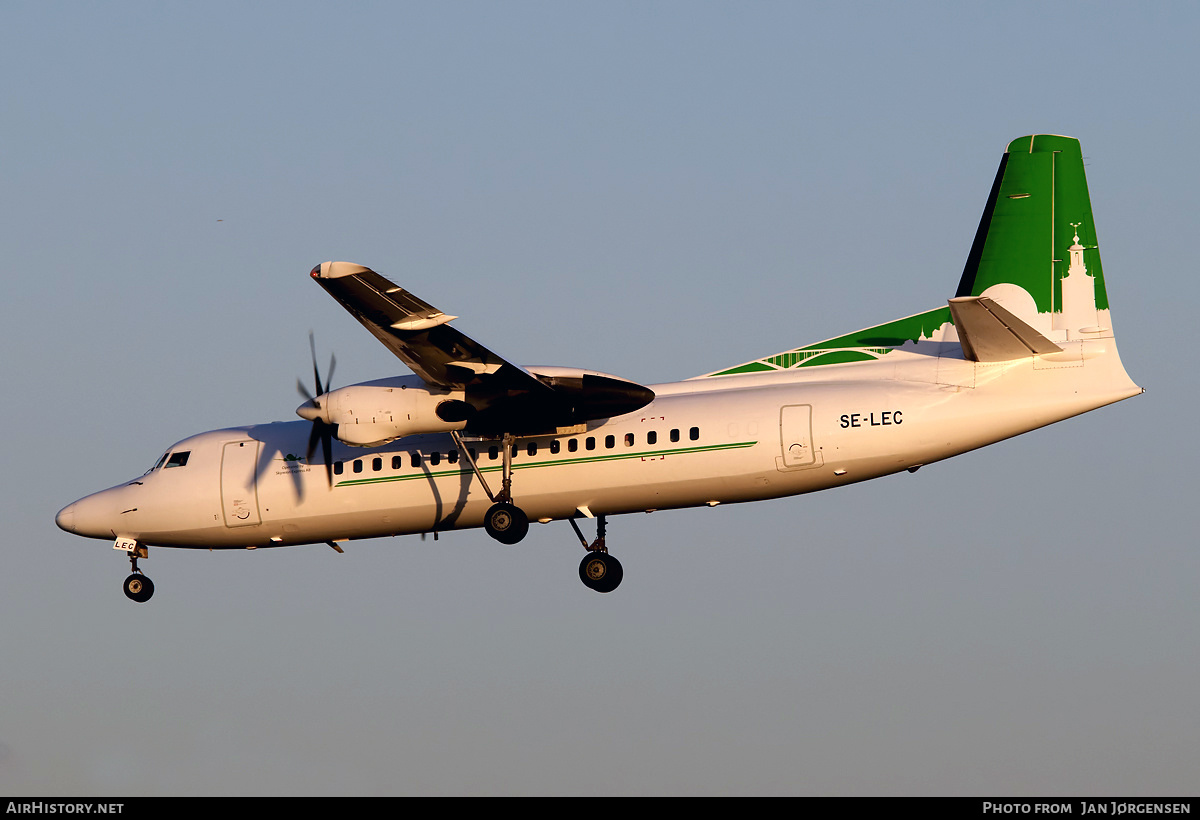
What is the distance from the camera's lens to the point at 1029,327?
23.3 meters

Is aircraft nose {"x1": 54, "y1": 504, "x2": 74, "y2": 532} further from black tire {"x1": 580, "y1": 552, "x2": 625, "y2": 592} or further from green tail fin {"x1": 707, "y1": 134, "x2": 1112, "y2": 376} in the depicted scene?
green tail fin {"x1": 707, "y1": 134, "x2": 1112, "y2": 376}

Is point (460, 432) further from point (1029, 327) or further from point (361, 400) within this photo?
point (1029, 327)

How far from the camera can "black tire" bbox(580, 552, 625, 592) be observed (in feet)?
90.2

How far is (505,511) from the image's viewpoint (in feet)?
84.3

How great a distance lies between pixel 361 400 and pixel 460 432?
5.88ft

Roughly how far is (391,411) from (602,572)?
4.92 m

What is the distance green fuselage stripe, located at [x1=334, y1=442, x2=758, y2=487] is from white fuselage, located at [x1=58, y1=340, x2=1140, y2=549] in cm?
2

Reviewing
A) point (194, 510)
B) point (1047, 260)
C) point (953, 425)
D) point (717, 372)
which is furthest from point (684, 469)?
point (194, 510)

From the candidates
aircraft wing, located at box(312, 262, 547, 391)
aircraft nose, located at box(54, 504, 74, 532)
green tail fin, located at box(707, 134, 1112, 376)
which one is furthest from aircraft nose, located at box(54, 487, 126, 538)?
green tail fin, located at box(707, 134, 1112, 376)

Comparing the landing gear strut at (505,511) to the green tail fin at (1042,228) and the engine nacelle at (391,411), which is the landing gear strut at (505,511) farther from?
the green tail fin at (1042,228)

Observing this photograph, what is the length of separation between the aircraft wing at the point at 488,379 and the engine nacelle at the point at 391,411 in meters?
0.22

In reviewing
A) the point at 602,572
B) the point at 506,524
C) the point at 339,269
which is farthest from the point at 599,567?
the point at 339,269

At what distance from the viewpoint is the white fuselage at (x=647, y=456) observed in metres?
24.0
